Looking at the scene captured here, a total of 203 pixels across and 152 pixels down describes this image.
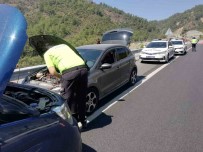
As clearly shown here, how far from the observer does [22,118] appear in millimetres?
2600

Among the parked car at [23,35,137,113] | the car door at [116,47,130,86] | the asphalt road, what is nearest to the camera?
the asphalt road

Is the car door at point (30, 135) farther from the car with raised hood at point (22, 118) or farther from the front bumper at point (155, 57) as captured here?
the front bumper at point (155, 57)

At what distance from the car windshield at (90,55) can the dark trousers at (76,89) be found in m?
1.87

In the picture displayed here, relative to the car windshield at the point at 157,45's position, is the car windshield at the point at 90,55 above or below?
above

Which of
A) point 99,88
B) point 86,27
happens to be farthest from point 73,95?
point 86,27

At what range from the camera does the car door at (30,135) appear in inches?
89.4

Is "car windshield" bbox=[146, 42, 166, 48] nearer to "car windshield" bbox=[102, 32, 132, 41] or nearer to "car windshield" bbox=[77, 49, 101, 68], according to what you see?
"car windshield" bbox=[102, 32, 132, 41]

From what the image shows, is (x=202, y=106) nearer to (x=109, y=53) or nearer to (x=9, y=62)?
(x=109, y=53)

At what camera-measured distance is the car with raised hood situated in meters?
2.21

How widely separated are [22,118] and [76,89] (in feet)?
9.36

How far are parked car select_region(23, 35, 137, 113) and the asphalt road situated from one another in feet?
1.33

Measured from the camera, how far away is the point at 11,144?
2.26 metres

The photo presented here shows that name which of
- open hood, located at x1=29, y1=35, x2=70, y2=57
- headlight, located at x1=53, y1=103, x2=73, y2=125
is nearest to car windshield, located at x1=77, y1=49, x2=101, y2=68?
open hood, located at x1=29, y1=35, x2=70, y2=57

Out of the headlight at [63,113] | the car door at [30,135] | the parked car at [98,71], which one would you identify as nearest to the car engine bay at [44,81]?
the parked car at [98,71]
